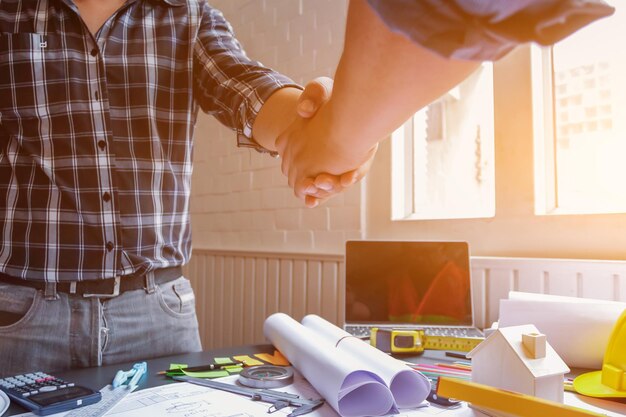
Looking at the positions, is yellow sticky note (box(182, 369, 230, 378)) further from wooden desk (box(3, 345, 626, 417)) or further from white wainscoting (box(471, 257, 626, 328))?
white wainscoting (box(471, 257, 626, 328))

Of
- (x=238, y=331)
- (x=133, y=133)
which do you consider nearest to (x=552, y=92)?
(x=133, y=133)

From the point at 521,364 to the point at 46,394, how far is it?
666 millimetres

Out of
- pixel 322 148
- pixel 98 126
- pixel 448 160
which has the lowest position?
pixel 322 148

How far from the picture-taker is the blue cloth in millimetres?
251

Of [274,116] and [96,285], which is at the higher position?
[274,116]

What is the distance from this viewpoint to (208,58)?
104 cm

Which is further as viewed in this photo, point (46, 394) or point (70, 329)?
point (70, 329)

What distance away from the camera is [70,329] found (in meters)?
0.95

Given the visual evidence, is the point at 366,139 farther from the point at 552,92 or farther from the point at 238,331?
the point at 238,331

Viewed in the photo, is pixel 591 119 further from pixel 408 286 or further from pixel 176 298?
pixel 176 298

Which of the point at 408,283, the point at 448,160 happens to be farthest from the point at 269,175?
the point at 408,283

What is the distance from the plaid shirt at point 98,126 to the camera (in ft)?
3.24

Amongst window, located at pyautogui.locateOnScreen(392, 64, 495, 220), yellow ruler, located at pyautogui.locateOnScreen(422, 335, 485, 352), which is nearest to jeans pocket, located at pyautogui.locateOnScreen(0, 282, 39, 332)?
yellow ruler, located at pyautogui.locateOnScreen(422, 335, 485, 352)

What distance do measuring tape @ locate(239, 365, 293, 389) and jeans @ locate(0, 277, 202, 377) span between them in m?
0.28
